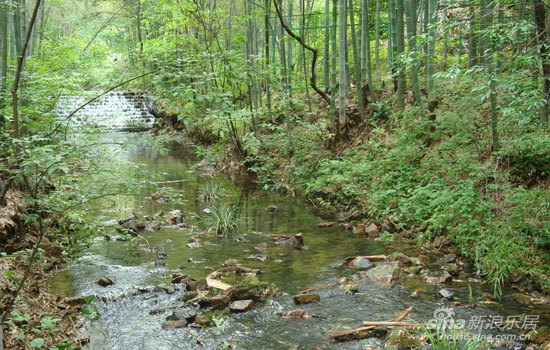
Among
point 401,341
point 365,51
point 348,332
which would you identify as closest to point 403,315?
point 401,341

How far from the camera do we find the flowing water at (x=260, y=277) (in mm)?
3639

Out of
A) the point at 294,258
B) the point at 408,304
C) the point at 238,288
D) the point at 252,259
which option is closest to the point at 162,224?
the point at 252,259


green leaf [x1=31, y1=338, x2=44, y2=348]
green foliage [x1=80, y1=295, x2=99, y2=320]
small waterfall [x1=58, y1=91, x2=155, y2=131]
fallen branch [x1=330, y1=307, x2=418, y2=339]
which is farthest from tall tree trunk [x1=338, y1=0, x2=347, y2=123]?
small waterfall [x1=58, y1=91, x2=155, y2=131]

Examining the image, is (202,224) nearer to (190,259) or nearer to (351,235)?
(190,259)

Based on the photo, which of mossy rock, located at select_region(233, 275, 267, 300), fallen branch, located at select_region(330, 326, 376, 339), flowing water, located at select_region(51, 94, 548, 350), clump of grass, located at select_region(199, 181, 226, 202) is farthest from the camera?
clump of grass, located at select_region(199, 181, 226, 202)

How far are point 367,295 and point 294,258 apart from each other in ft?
4.98

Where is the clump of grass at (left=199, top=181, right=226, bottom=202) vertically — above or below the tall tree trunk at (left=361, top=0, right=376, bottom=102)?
below

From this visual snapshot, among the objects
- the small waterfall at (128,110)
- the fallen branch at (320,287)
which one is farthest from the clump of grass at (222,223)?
the small waterfall at (128,110)

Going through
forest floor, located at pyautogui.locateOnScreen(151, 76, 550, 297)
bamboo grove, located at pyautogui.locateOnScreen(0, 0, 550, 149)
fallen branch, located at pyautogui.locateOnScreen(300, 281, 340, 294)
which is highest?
bamboo grove, located at pyautogui.locateOnScreen(0, 0, 550, 149)

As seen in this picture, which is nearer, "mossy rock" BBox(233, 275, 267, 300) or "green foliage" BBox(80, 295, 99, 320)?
"green foliage" BBox(80, 295, 99, 320)

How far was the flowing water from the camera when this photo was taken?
3639mm

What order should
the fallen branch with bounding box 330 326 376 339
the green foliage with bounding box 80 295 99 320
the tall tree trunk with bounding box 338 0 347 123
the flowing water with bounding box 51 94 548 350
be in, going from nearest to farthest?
1. the fallen branch with bounding box 330 326 376 339
2. the flowing water with bounding box 51 94 548 350
3. the green foliage with bounding box 80 295 99 320
4. the tall tree trunk with bounding box 338 0 347 123

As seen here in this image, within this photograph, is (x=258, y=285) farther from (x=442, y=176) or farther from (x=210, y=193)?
(x=210, y=193)

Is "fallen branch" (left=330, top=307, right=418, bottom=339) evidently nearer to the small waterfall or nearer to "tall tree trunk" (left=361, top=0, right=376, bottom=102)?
"tall tree trunk" (left=361, top=0, right=376, bottom=102)
